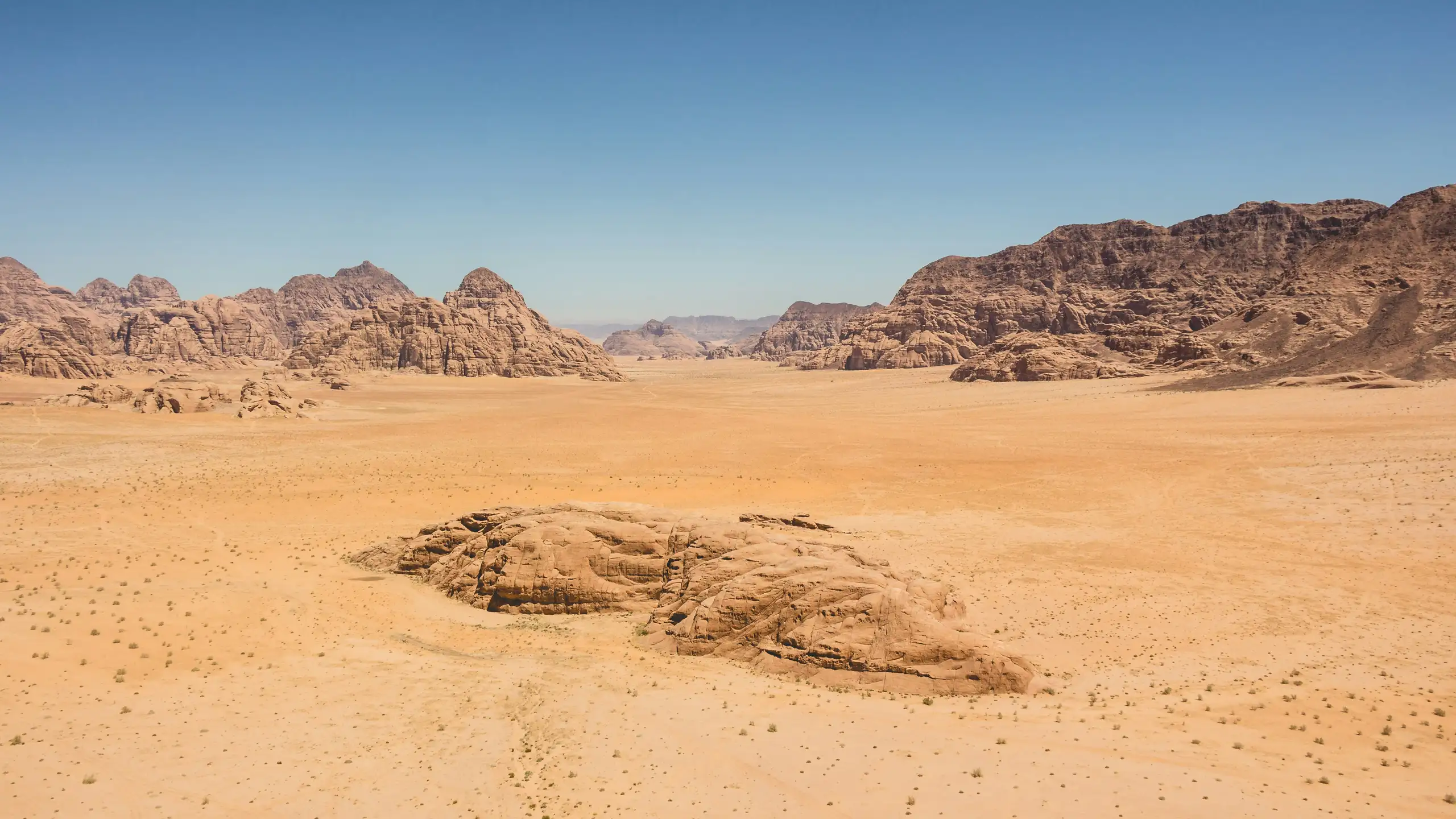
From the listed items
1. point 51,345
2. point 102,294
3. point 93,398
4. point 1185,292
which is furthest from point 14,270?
point 1185,292

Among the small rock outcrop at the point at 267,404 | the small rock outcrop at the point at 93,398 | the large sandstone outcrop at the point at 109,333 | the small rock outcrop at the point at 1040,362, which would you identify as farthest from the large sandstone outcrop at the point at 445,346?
the small rock outcrop at the point at 1040,362

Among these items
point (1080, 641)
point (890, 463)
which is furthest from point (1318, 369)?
point (1080, 641)

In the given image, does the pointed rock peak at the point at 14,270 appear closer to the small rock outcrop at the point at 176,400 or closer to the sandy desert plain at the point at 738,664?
the small rock outcrop at the point at 176,400

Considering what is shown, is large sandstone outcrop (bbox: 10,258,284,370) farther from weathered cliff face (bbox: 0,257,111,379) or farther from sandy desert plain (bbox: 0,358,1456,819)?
sandy desert plain (bbox: 0,358,1456,819)

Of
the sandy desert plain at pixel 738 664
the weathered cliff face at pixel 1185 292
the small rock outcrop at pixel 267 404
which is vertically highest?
the weathered cliff face at pixel 1185 292

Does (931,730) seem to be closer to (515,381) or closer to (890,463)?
(890,463)

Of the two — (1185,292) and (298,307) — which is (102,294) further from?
(1185,292)
